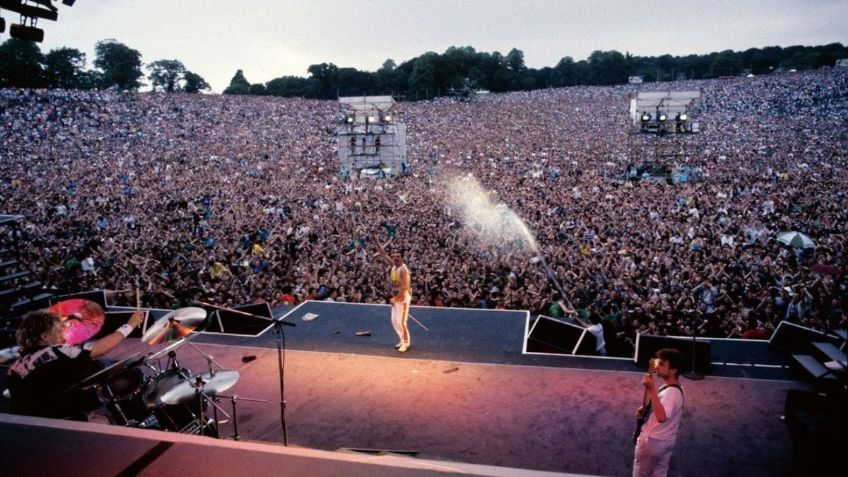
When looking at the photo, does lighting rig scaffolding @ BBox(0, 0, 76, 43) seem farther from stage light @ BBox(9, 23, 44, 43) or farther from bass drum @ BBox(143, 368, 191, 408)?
bass drum @ BBox(143, 368, 191, 408)

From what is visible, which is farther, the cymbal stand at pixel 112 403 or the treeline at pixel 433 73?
the treeline at pixel 433 73

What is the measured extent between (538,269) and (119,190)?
1576 centimetres

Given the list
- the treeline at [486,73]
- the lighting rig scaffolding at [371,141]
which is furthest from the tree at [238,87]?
the lighting rig scaffolding at [371,141]

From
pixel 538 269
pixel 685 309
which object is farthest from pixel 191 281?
pixel 685 309

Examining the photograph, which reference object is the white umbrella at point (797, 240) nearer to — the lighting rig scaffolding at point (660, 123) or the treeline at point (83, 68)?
the lighting rig scaffolding at point (660, 123)

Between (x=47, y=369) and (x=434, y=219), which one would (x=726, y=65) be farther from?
(x=47, y=369)

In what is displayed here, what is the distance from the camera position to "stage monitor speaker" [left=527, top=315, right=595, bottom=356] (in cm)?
576

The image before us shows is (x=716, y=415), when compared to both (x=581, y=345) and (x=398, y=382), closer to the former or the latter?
(x=581, y=345)

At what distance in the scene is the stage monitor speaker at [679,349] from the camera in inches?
203

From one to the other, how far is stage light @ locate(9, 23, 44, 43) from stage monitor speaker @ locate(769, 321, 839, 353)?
9448 millimetres

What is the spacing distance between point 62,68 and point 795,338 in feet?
204

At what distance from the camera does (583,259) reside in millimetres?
9289

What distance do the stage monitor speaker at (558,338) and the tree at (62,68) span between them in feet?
190

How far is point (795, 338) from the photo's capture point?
5473 mm
